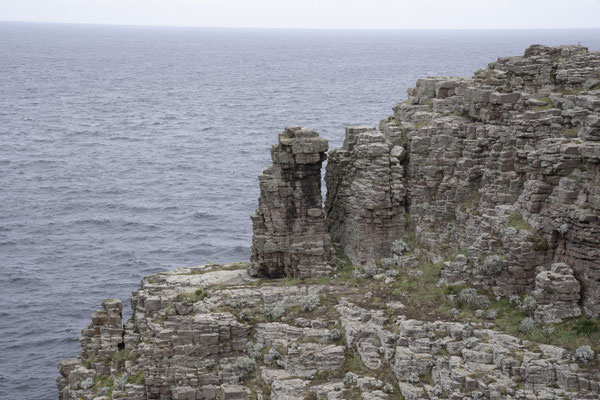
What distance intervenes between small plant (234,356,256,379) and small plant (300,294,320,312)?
6.05m

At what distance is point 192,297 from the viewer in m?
69.1

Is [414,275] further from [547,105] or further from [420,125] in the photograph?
[547,105]

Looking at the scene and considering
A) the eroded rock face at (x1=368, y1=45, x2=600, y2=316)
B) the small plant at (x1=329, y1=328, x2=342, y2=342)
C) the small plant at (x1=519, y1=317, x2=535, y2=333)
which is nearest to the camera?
the small plant at (x1=519, y1=317, x2=535, y2=333)

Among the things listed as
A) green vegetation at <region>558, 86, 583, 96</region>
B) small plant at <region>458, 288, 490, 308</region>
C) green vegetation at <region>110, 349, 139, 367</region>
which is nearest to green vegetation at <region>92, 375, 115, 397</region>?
green vegetation at <region>110, 349, 139, 367</region>

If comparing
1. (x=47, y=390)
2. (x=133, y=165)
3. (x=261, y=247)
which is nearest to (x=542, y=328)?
(x=261, y=247)

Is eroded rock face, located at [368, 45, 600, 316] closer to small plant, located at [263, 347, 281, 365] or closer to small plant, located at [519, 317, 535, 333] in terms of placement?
small plant, located at [519, 317, 535, 333]

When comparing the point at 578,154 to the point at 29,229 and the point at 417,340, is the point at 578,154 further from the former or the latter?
the point at 29,229

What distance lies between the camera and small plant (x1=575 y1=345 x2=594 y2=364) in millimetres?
54241

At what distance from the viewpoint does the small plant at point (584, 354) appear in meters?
54.2

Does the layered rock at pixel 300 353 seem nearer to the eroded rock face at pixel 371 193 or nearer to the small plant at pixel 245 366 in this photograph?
the small plant at pixel 245 366

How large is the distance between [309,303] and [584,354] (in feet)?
69.8

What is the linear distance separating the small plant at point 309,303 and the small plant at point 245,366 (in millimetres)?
6047

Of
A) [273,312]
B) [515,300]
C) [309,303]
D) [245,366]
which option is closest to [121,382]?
[245,366]

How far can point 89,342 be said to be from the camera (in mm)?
73125
